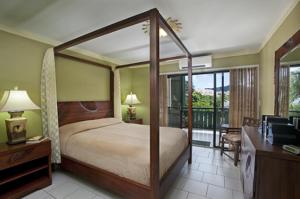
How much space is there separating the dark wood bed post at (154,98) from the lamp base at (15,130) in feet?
6.55

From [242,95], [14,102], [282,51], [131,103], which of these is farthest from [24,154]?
[242,95]

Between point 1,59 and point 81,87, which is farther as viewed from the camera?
point 81,87

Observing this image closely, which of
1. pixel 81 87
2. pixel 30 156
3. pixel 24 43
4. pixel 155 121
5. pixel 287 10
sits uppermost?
pixel 287 10

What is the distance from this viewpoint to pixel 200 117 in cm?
438

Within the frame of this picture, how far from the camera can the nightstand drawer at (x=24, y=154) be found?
190cm

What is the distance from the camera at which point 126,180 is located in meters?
1.75

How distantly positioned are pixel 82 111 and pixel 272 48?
3967 mm

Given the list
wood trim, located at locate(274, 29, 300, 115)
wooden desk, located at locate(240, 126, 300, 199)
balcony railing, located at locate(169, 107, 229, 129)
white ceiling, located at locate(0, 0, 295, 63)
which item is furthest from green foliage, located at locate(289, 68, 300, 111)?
balcony railing, located at locate(169, 107, 229, 129)

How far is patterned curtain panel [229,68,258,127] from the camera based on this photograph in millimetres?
3541

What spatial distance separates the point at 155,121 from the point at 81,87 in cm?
265

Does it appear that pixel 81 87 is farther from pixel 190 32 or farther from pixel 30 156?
pixel 190 32

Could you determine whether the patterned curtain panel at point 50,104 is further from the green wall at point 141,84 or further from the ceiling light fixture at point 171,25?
the green wall at point 141,84

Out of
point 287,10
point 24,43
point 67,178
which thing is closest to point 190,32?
point 287,10

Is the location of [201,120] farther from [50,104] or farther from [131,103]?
[50,104]
